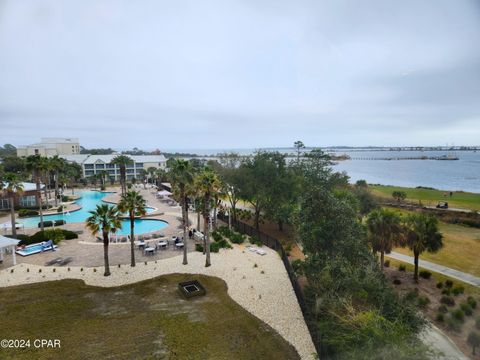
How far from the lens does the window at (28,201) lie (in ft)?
139

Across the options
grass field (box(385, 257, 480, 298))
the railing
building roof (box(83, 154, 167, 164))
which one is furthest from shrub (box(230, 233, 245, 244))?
building roof (box(83, 154, 167, 164))

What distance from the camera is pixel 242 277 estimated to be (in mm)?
18828

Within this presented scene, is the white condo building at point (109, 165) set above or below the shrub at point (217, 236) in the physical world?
above

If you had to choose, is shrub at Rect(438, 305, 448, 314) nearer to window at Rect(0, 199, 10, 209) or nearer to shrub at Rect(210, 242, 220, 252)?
shrub at Rect(210, 242, 220, 252)

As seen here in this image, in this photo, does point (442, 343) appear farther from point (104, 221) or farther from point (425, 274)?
point (104, 221)

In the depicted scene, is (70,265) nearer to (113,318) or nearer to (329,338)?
(113,318)

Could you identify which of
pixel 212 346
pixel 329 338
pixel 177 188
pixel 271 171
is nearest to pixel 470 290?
pixel 329 338

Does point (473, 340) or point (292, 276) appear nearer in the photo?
point (473, 340)

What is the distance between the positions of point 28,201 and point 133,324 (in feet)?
133

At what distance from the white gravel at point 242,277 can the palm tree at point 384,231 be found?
22.1 feet

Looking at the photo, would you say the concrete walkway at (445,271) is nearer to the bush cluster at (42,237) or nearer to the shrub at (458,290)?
the shrub at (458,290)

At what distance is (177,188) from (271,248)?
10513 mm

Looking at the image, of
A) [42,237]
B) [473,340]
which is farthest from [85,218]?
[473,340]

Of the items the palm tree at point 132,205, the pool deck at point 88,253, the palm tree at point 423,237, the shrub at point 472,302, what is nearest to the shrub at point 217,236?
the pool deck at point 88,253
